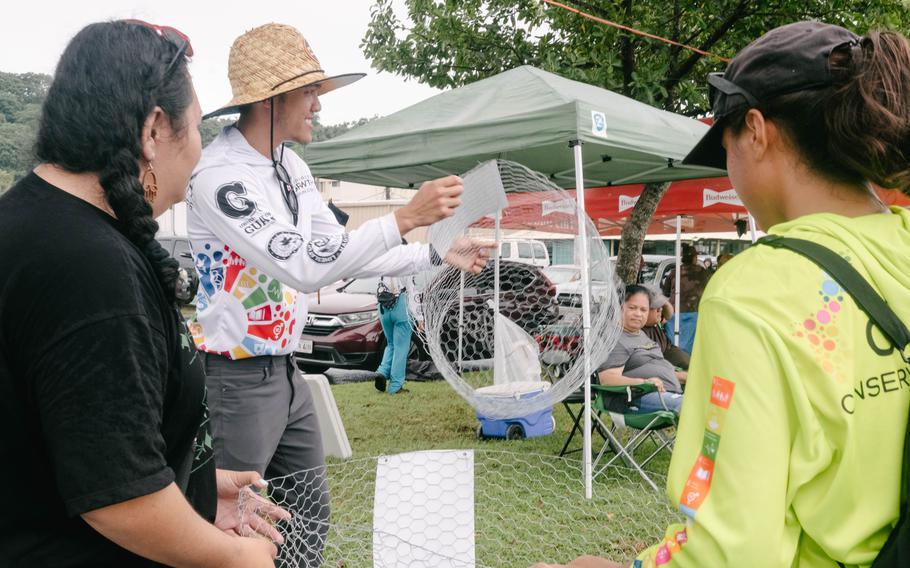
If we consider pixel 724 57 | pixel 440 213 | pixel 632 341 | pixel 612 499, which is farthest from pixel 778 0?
pixel 440 213

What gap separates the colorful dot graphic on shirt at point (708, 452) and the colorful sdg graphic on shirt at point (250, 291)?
1494 millimetres

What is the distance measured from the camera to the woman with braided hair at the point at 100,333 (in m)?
0.90

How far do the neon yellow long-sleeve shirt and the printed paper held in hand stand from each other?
5.19 ft

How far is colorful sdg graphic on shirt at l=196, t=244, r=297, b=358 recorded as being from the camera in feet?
6.86

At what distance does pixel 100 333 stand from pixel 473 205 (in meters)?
1.72

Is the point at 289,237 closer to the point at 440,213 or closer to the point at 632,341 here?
the point at 440,213

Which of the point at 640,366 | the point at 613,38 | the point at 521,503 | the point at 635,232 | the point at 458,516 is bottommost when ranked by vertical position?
the point at 521,503

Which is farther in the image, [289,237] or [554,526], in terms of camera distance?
[554,526]

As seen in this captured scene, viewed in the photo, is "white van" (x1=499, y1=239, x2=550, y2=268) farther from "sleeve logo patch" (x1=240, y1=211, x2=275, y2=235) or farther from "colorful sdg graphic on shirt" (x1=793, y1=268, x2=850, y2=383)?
"colorful sdg graphic on shirt" (x1=793, y1=268, x2=850, y2=383)

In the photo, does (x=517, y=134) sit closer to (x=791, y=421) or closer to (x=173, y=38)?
(x=173, y=38)

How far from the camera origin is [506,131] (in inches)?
181

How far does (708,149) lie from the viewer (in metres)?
1.17

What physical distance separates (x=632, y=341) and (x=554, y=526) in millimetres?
2110

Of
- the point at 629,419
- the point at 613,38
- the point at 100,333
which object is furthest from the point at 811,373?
the point at 613,38
